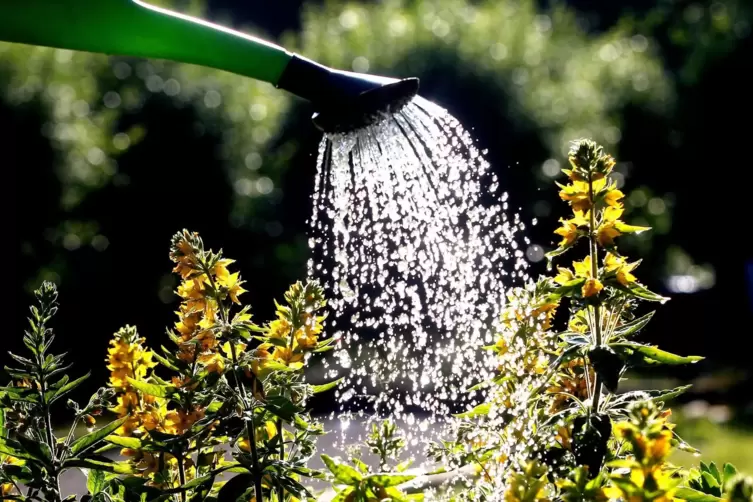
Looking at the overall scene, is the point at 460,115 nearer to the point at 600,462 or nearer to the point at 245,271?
the point at 245,271

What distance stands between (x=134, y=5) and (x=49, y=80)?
27.2 feet

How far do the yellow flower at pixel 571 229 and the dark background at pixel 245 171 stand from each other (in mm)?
7673

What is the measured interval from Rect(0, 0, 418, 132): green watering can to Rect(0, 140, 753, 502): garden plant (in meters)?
0.32

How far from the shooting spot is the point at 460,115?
34.7ft

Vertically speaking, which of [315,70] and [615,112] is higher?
[615,112]

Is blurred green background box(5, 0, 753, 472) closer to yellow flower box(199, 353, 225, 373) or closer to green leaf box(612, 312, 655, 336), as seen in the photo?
green leaf box(612, 312, 655, 336)

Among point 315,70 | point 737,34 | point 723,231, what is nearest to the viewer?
point 315,70

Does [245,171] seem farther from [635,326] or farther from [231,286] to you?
[635,326]

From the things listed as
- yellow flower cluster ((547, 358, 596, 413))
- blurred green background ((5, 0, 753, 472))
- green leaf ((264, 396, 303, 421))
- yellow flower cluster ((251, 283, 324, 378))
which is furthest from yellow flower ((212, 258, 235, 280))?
blurred green background ((5, 0, 753, 472))

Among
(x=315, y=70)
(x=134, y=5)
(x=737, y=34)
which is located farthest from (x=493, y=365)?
(x=737, y=34)

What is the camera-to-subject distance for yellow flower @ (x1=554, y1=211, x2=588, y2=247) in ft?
4.73

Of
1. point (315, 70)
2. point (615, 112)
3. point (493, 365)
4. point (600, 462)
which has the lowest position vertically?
point (600, 462)

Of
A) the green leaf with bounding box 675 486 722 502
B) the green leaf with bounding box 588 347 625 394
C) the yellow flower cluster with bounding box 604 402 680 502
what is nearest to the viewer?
the yellow flower cluster with bounding box 604 402 680 502

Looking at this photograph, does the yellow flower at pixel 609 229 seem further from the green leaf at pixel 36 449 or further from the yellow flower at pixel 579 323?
the green leaf at pixel 36 449
